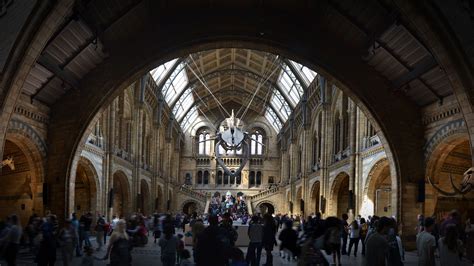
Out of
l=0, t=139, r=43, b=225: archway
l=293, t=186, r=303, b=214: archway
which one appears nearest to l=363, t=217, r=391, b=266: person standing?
l=0, t=139, r=43, b=225: archway

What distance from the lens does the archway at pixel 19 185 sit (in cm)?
2015

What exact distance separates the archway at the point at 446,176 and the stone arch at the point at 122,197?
17911 mm

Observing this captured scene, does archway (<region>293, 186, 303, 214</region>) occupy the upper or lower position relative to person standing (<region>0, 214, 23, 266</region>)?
lower

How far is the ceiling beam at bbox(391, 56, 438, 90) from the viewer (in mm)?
17844

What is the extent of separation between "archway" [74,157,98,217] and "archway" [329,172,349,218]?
1245cm

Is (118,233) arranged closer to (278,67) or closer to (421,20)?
(421,20)

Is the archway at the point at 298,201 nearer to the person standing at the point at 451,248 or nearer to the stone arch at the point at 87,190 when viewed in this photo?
the stone arch at the point at 87,190

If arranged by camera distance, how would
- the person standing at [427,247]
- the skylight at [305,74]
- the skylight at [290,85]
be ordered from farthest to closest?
the skylight at [290,85], the skylight at [305,74], the person standing at [427,247]

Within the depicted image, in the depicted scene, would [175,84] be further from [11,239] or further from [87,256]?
[87,256]

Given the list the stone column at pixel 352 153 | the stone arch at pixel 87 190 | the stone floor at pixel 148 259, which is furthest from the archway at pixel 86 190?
the stone column at pixel 352 153

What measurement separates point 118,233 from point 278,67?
34618 mm

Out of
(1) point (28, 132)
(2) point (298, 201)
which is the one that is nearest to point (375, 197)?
(1) point (28, 132)

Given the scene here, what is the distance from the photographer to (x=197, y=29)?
2048 cm

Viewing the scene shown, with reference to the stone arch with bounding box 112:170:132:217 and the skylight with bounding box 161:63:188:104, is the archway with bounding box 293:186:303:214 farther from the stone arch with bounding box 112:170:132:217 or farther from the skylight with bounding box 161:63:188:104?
the stone arch with bounding box 112:170:132:217
